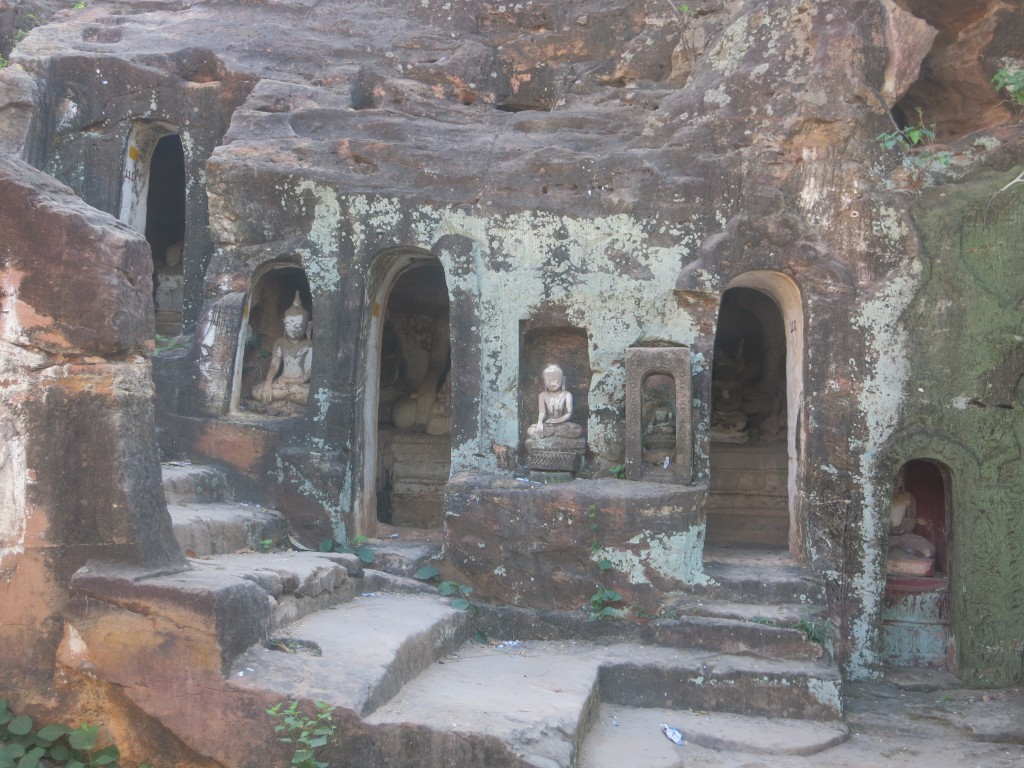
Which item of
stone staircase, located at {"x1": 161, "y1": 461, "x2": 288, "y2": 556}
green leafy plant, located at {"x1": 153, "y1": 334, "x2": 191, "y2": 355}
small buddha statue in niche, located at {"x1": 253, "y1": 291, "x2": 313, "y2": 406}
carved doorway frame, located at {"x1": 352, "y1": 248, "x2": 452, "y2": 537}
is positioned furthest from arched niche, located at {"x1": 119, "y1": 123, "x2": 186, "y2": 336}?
stone staircase, located at {"x1": 161, "y1": 461, "x2": 288, "y2": 556}

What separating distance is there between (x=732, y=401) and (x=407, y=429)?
413 cm

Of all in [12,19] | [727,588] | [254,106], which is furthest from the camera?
[12,19]

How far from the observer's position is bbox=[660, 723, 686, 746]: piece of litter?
658 centimetres

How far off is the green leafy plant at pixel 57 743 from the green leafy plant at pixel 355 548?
12.0ft

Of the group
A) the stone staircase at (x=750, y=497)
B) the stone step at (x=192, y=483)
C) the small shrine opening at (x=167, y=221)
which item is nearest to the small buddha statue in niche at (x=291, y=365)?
the stone step at (x=192, y=483)

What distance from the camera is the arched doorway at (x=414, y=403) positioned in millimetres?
11680

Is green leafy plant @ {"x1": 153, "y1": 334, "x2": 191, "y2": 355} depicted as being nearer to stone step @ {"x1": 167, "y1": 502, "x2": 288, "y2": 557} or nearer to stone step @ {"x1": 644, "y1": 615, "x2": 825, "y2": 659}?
stone step @ {"x1": 167, "y1": 502, "x2": 288, "y2": 557}

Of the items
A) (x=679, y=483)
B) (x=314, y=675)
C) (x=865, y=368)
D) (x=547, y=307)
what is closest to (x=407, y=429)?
(x=547, y=307)

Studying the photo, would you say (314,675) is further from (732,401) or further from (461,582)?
(732,401)

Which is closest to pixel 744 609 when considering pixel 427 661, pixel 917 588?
pixel 917 588

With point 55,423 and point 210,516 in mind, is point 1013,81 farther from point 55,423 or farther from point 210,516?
point 55,423

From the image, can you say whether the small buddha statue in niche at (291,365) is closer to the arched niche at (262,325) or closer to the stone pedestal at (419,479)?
the arched niche at (262,325)

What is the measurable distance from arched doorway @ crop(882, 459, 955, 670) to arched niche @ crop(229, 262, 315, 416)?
5.88 m

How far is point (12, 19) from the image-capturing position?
1297 centimetres
